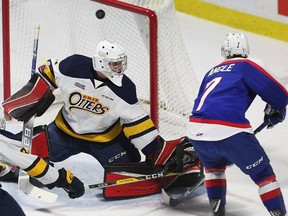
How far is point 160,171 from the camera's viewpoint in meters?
4.91

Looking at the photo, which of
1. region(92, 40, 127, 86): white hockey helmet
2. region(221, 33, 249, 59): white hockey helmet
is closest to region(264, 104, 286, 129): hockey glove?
region(221, 33, 249, 59): white hockey helmet

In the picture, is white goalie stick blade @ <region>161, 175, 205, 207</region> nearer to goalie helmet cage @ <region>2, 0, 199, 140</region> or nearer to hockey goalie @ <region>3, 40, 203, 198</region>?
hockey goalie @ <region>3, 40, 203, 198</region>

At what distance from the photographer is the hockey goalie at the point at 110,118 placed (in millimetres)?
4859

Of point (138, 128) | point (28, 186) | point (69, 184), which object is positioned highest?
point (138, 128)

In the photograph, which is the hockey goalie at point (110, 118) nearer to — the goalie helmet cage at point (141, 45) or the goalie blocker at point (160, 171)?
the goalie blocker at point (160, 171)

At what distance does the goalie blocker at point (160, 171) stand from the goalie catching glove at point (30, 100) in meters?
0.46

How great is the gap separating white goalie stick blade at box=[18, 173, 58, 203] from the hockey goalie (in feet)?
1.18

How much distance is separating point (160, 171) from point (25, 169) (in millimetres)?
984

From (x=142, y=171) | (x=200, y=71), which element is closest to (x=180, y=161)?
(x=142, y=171)

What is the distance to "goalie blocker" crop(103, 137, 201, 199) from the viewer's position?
4883mm

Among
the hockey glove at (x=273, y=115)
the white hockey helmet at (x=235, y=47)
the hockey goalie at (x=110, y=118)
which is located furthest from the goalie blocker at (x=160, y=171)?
the white hockey helmet at (x=235, y=47)

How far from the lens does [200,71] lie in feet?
22.8

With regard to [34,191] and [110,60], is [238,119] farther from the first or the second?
[34,191]

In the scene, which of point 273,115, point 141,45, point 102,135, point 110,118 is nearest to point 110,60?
point 110,118
